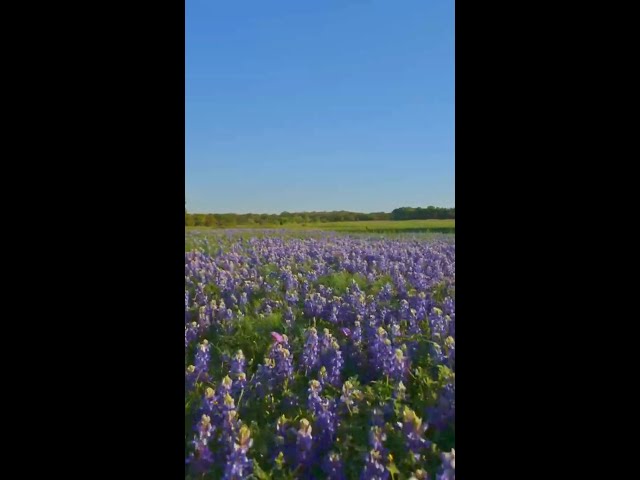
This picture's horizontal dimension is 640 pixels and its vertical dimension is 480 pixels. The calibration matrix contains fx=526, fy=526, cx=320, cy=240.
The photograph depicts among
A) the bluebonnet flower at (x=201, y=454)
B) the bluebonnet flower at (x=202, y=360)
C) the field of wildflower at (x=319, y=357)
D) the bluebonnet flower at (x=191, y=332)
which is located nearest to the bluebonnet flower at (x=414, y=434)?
the field of wildflower at (x=319, y=357)

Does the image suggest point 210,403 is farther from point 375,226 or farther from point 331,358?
point 375,226

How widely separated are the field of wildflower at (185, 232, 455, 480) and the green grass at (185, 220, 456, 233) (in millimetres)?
71

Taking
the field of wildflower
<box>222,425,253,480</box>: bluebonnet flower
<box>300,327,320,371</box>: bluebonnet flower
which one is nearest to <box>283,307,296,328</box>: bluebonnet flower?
the field of wildflower

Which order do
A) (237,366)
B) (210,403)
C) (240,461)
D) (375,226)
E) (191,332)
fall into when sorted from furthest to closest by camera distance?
(375,226) → (191,332) → (237,366) → (210,403) → (240,461)

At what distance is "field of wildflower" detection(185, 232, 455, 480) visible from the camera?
102cm

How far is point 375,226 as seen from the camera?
162cm

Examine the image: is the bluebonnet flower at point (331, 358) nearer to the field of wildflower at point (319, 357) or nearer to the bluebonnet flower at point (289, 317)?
the field of wildflower at point (319, 357)

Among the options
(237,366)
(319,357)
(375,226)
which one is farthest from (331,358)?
(375,226)

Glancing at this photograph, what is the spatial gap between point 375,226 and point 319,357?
0.50 meters

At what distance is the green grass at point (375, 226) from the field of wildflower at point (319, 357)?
0.07 metres

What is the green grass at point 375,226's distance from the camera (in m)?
1.40

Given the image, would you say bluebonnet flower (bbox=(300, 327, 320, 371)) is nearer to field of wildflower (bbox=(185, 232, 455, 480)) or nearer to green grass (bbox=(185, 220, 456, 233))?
field of wildflower (bbox=(185, 232, 455, 480))
